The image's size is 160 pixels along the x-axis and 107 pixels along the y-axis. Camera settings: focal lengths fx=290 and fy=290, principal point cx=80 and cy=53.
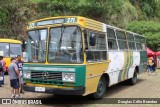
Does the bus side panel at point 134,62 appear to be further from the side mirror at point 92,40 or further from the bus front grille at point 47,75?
the bus front grille at point 47,75

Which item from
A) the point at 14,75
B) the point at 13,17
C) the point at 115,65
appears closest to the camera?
the point at 14,75

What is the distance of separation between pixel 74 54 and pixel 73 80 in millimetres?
848

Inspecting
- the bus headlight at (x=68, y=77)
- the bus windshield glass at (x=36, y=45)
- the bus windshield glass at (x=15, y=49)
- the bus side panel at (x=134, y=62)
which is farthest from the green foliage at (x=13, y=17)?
the bus headlight at (x=68, y=77)

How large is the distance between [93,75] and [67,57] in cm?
129

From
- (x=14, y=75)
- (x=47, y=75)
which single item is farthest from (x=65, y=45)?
(x=14, y=75)

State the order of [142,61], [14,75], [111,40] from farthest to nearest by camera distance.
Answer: [142,61], [111,40], [14,75]

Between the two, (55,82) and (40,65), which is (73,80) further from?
(40,65)

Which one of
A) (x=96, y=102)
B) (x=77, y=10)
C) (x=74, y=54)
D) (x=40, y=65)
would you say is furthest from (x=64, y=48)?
(x=77, y=10)

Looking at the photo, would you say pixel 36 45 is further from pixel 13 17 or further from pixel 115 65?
pixel 13 17

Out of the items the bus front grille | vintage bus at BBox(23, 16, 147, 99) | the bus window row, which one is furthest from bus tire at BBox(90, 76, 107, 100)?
the bus front grille

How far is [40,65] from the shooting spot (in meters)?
9.83

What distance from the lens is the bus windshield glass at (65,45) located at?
372 inches

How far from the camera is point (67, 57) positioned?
31.2 ft

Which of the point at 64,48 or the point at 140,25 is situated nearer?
the point at 64,48
